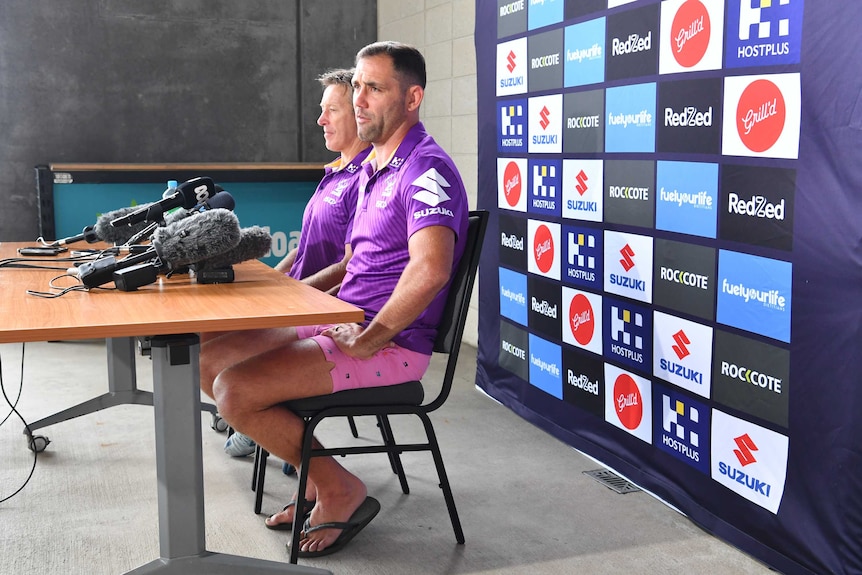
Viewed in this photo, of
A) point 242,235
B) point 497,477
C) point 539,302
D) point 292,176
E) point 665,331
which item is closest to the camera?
point 242,235

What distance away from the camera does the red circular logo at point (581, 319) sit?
3115mm

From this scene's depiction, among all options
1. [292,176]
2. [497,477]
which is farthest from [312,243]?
[292,176]

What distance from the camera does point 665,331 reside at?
271cm

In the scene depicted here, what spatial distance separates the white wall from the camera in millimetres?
4816

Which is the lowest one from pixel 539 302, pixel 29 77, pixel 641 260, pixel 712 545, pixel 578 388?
pixel 712 545

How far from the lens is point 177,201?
7.55 ft

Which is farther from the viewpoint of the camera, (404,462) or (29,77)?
(29,77)

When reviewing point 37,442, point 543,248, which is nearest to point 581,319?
point 543,248

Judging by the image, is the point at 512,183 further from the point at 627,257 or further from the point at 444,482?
the point at 444,482

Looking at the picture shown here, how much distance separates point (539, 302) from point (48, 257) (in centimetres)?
175

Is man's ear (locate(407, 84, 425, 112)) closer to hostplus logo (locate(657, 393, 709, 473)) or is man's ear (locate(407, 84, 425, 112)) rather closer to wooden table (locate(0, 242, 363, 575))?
wooden table (locate(0, 242, 363, 575))

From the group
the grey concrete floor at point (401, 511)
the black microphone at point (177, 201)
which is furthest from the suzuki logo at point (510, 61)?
the black microphone at point (177, 201)

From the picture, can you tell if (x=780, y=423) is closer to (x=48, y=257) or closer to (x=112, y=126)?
(x=48, y=257)

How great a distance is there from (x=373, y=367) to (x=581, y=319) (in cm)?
114
